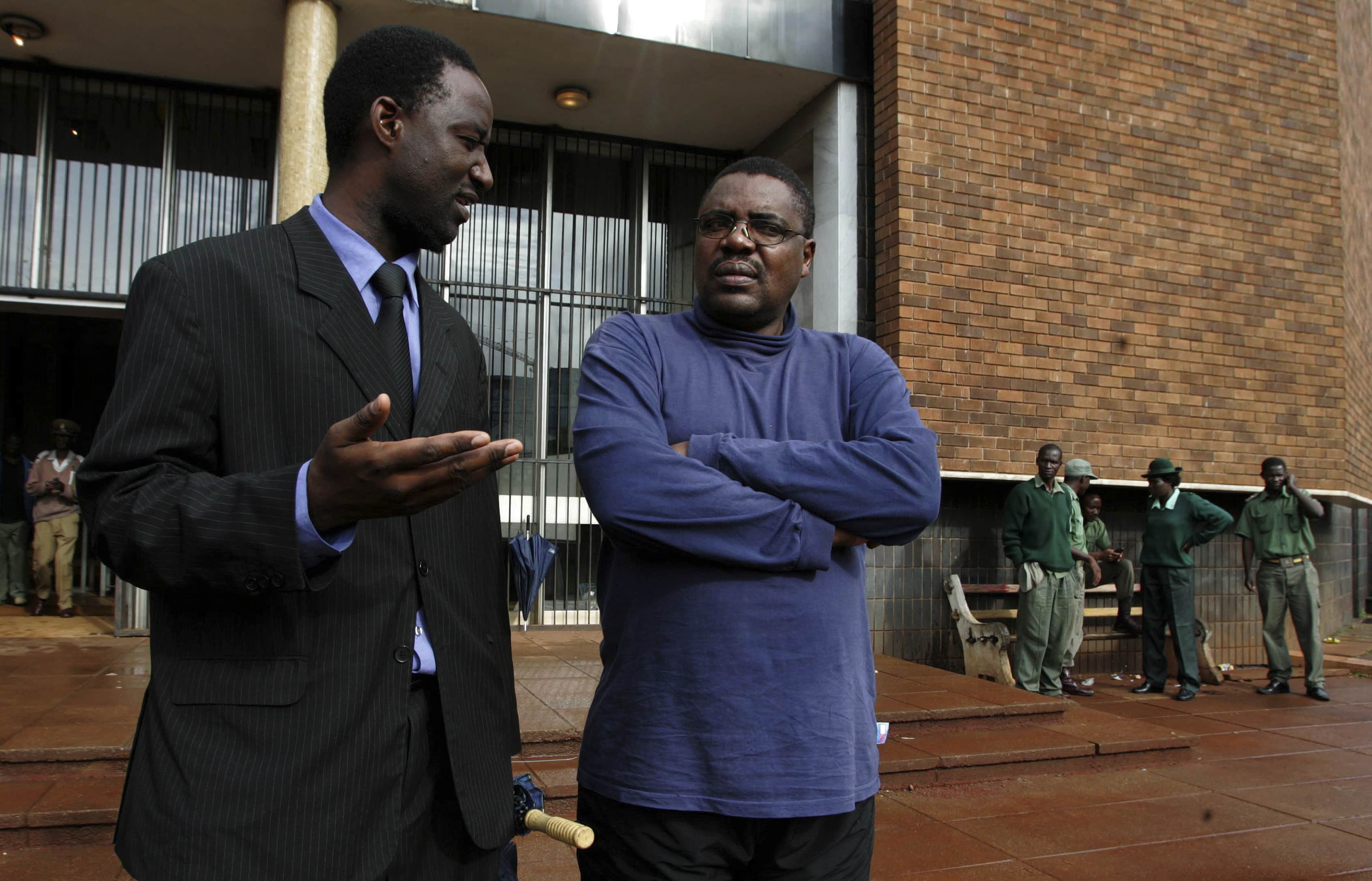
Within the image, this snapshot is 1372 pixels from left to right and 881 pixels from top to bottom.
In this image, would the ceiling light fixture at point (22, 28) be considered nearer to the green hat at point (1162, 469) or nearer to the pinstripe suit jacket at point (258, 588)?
the pinstripe suit jacket at point (258, 588)

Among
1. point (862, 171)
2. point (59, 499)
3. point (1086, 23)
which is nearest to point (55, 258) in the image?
point (59, 499)

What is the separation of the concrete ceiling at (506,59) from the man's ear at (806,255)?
19.7 ft

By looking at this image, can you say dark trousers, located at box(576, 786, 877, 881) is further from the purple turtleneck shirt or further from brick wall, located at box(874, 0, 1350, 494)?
brick wall, located at box(874, 0, 1350, 494)

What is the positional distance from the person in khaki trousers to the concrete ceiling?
349cm

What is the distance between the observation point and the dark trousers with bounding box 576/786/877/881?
1.68 metres

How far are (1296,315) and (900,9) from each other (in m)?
4.96

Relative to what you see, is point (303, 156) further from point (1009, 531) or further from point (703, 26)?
point (1009, 531)

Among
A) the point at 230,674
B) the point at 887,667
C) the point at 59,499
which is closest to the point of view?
the point at 230,674

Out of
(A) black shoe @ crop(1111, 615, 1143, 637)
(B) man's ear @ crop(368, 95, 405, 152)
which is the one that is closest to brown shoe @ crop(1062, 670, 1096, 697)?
(A) black shoe @ crop(1111, 615, 1143, 637)

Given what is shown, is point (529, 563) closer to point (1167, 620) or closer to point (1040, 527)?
point (1040, 527)

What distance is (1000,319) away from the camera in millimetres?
8133

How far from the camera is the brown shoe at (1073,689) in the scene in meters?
8.09

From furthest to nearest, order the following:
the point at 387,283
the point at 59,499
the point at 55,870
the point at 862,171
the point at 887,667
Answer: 1. the point at 59,499
2. the point at 862,171
3. the point at 887,667
4. the point at 55,870
5. the point at 387,283

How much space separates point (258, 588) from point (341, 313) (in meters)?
0.49
